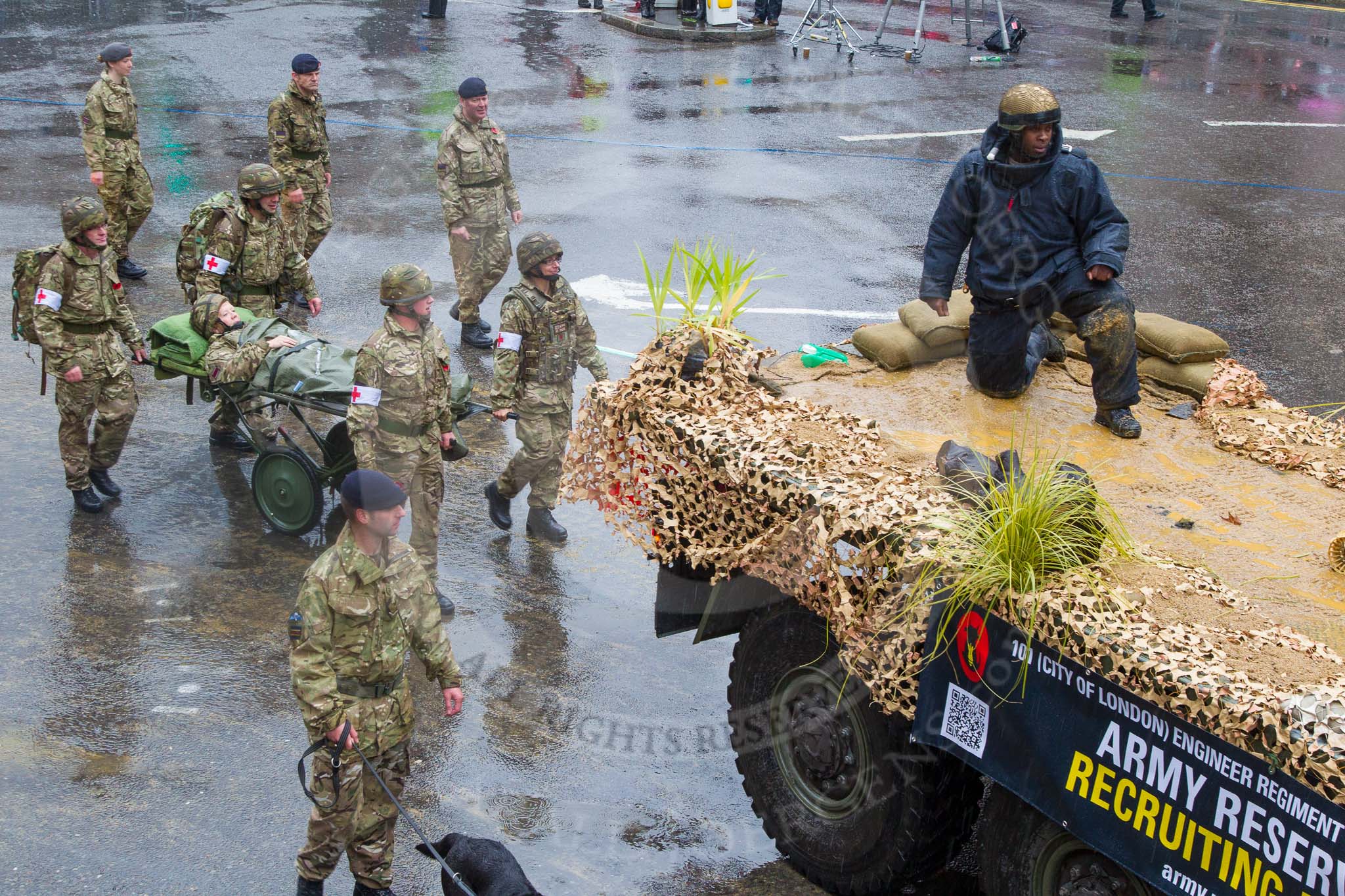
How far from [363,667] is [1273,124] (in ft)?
56.3

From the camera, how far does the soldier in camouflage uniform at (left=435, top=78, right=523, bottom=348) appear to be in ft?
34.2

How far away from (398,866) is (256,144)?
11816 millimetres

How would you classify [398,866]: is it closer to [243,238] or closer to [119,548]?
[119,548]

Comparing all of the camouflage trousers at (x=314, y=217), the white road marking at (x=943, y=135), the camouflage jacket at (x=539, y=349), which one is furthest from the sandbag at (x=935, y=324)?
the white road marking at (x=943, y=135)

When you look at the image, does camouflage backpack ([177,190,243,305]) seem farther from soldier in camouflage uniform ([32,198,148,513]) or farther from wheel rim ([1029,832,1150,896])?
wheel rim ([1029,832,1150,896])

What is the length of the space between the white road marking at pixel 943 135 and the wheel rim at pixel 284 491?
424 inches

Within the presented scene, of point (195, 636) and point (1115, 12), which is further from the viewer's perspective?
point (1115, 12)

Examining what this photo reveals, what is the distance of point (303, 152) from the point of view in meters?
11.3

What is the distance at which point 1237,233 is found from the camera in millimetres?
13555

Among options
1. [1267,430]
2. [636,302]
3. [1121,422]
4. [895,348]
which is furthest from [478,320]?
[1267,430]

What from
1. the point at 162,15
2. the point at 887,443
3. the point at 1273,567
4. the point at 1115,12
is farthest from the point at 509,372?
the point at 1115,12

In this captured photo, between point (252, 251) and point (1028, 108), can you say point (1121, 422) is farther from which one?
point (252, 251)

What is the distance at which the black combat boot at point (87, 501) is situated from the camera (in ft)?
26.2

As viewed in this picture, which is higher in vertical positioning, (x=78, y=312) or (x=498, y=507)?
(x=78, y=312)
